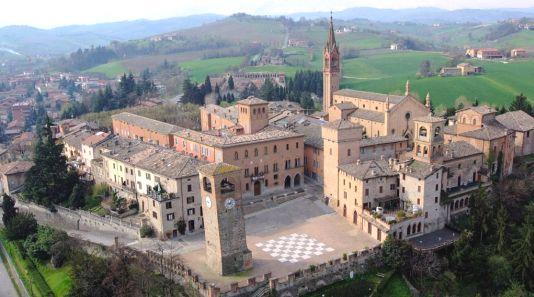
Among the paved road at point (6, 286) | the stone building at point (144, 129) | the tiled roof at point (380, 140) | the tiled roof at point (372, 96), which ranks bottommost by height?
the paved road at point (6, 286)

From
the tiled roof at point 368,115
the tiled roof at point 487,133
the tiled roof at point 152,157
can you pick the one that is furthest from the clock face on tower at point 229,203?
the tiled roof at point 368,115

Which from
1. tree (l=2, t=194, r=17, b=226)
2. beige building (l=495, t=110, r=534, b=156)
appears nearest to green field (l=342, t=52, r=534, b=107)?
beige building (l=495, t=110, r=534, b=156)

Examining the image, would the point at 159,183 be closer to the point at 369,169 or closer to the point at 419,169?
the point at 369,169

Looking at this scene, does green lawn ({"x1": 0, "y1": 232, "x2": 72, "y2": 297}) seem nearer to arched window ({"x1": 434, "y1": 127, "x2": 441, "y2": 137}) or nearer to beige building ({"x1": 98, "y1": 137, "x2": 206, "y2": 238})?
beige building ({"x1": 98, "y1": 137, "x2": 206, "y2": 238})

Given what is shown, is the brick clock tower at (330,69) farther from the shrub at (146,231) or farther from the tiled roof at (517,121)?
the shrub at (146,231)

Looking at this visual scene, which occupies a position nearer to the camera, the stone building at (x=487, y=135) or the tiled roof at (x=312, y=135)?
the stone building at (x=487, y=135)
